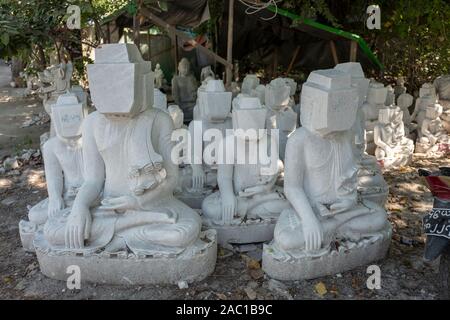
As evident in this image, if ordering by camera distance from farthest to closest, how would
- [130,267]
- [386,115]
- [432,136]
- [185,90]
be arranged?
[185,90] → [432,136] → [386,115] → [130,267]

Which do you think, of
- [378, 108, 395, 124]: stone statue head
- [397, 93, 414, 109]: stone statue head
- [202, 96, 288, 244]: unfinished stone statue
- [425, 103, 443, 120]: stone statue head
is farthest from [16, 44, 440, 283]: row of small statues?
[397, 93, 414, 109]: stone statue head

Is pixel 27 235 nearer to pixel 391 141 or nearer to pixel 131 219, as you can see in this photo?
pixel 131 219

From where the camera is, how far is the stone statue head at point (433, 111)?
21.3 feet

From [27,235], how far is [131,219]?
106 centimetres

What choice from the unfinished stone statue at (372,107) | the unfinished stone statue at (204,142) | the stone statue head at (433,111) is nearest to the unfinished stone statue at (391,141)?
the unfinished stone statue at (372,107)

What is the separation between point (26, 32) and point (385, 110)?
4.40 metres

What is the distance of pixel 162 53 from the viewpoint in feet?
38.3

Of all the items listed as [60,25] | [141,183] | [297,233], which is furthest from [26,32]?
[297,233]

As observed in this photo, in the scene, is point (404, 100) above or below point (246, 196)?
above

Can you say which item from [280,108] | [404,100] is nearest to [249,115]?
[280,108]

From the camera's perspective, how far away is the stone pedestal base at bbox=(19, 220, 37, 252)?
12.1 ft

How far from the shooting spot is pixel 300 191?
3.32 metres

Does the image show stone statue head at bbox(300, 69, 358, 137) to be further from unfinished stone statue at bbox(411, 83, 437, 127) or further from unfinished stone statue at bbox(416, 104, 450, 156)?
unfinished stone statue at bbox(411, 83, 437, 127)

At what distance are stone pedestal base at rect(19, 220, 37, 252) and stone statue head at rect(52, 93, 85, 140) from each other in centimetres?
77
